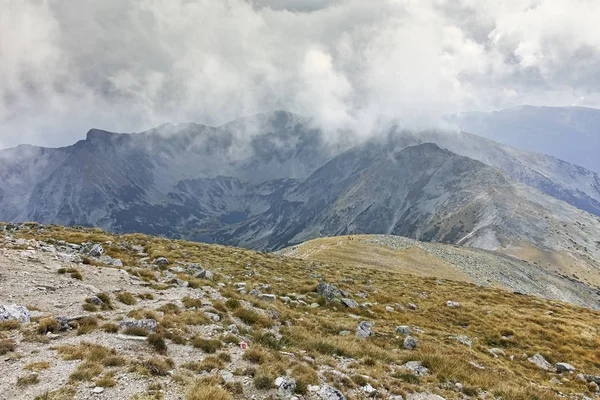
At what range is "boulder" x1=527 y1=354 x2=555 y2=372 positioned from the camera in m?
22.8

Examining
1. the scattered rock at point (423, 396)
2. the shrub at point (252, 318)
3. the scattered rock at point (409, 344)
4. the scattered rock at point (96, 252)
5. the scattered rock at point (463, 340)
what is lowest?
the scattered rock at point (463, 340)

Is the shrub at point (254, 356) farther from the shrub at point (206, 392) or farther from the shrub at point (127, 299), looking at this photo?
the shrub at point (127, 299)

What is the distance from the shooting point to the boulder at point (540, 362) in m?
22.8

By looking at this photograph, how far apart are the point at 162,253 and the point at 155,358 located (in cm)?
2738

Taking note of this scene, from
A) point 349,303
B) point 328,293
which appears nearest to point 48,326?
point 328,293

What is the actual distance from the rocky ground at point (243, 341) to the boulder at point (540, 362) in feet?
0.43

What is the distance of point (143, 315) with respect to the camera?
1667 cm

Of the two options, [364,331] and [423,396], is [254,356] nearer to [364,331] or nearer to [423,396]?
[423,396]

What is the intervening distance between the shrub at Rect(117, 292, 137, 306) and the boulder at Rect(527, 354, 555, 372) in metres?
26.5

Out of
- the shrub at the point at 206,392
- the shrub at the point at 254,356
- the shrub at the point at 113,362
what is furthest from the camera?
the shrub at the point at 254,356

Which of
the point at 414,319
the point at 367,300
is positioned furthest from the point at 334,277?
the point at 414,319

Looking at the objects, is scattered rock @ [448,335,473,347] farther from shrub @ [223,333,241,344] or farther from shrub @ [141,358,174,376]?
shrub @ [141,358,174,376]

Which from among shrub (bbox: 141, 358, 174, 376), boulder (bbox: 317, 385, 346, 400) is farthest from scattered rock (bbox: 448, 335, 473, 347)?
shrub (bbox: 141, 358, 174, 376)

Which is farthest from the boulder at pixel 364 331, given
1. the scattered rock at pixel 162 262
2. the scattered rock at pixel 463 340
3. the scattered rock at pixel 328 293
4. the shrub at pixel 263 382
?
the scattered rock at pixel 162 262
